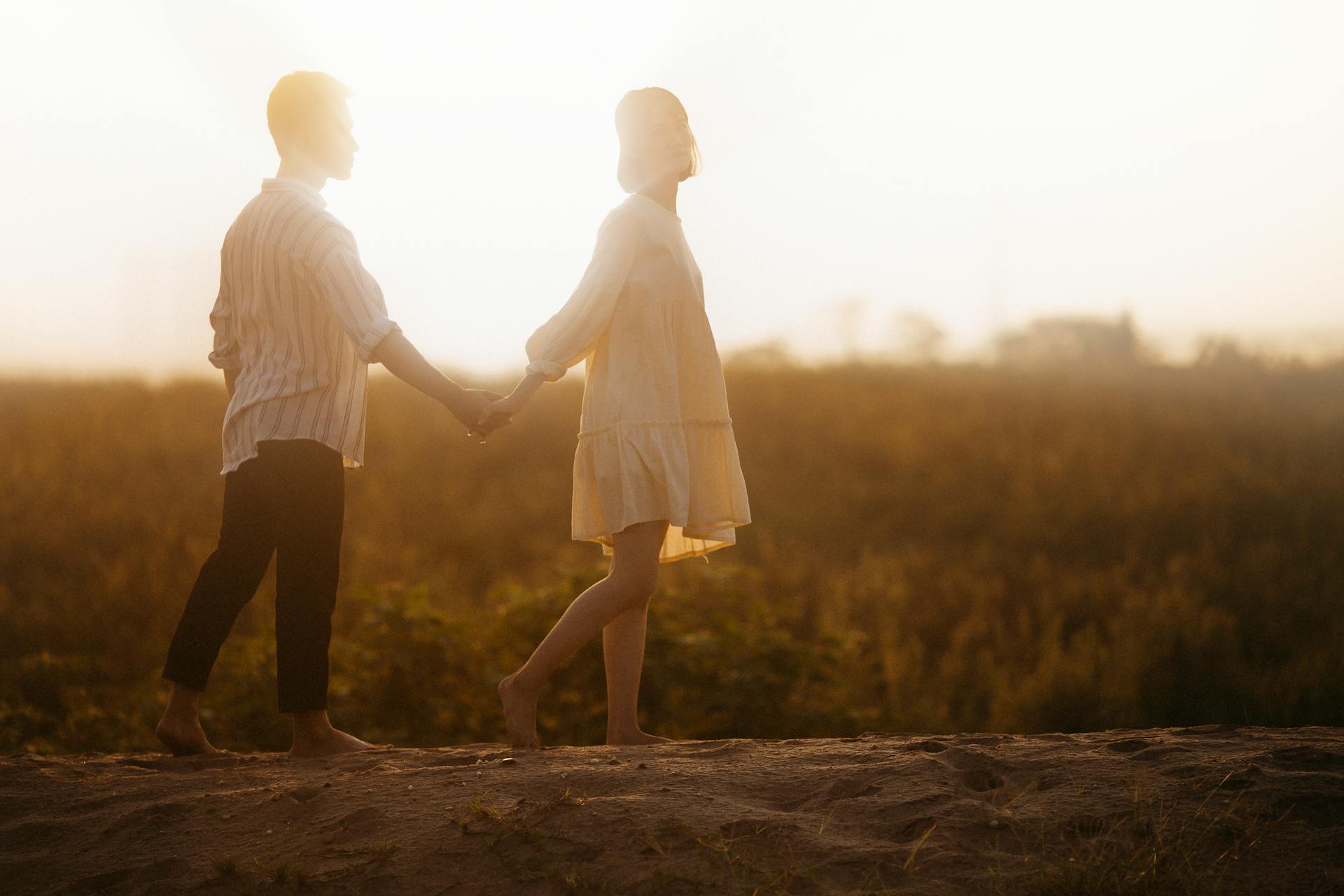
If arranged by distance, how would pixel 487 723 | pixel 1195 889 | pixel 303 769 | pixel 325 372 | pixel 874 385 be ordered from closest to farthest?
pixel 1195 889, pixel 303 769, pixel 325 372, pixel 487 723, pixel 874 385

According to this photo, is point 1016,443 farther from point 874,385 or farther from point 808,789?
point 808,789

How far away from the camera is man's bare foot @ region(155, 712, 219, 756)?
326cm

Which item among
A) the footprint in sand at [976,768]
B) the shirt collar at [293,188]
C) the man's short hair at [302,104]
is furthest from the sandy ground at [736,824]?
the man's short hair at [302,104]

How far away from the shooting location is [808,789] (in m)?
2.45

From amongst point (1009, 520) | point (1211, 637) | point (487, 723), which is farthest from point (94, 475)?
point (1211, 637)

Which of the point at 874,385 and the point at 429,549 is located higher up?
the point at 874,385

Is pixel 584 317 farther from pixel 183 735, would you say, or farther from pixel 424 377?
pixel 183 735

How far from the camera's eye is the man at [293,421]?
317 centimetres

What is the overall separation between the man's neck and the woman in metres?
0.88

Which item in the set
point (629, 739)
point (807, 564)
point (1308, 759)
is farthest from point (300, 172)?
point (807, 564)

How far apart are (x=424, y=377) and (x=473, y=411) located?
28cm

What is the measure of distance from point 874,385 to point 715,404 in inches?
440

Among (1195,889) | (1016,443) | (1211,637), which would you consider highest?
(1016,443)

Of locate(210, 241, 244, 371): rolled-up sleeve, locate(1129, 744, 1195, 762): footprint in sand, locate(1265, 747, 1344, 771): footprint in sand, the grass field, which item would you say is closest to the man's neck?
locate(210, 241, 244, 371): rolled-up sleeve
